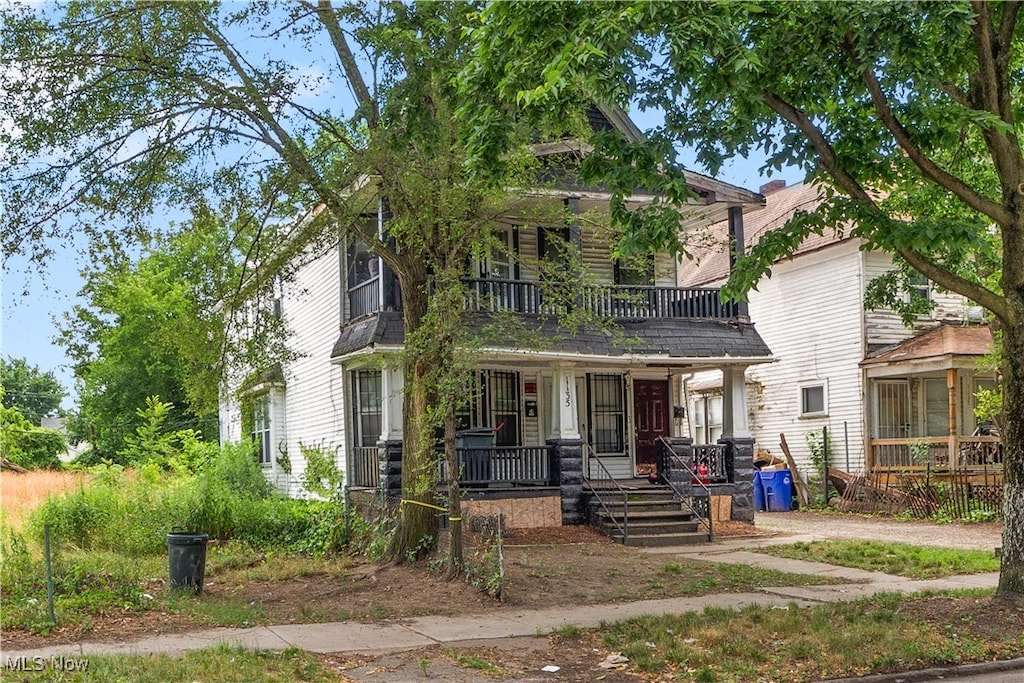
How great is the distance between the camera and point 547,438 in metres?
20.0

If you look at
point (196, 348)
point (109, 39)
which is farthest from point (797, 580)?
point (109, 39)

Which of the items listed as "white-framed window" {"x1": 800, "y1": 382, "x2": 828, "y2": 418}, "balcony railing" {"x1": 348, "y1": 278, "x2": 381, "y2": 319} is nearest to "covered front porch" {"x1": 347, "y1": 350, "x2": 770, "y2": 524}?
"balcony railing" {"x1": 348, "y1": 278, "x2": 381, "y2": 319}

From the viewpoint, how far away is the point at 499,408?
831 inches

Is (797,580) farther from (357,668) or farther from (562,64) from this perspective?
(562,64)

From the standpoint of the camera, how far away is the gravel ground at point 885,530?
18250 millimetres

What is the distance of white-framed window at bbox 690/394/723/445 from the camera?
3064 cm

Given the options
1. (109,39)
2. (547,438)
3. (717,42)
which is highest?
(109,39)

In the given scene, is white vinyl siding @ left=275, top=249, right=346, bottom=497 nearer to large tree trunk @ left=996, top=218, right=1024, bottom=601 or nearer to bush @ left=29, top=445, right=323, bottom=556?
bush @ left=29, top=445, right=323, bottom=556

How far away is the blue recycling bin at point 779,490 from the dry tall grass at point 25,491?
1626 cm

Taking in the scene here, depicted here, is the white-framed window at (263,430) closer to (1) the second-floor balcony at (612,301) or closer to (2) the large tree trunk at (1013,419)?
(1) the second-floor balcony at (612,301)

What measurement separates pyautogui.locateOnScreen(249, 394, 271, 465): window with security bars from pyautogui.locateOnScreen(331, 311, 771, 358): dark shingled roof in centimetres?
683

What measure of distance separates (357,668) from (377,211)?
8694mm

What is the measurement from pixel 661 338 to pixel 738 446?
285cm

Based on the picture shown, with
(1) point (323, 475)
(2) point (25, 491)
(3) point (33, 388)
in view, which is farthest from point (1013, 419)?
(3) point (33, 388)
